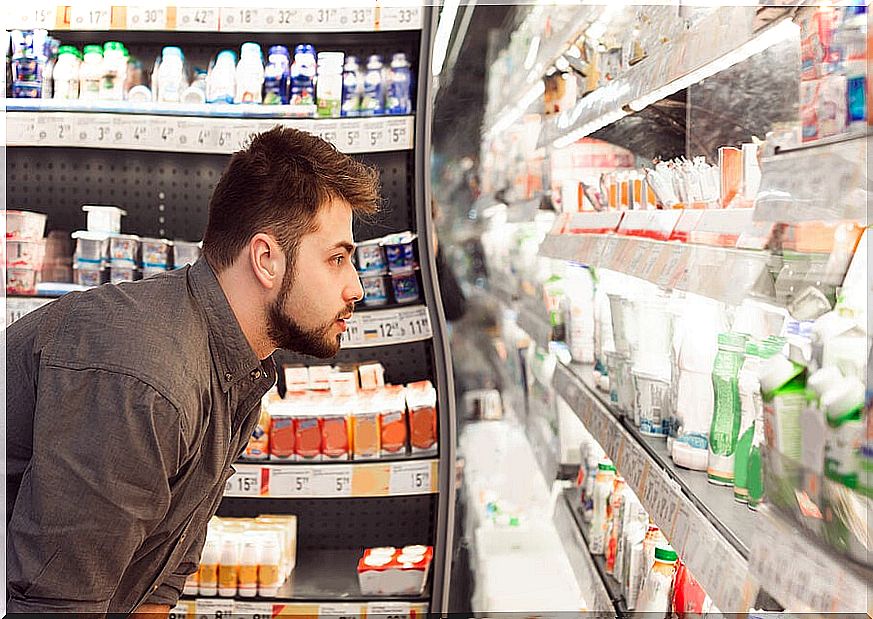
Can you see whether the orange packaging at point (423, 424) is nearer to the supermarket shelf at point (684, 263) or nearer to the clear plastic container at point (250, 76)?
the supermarket shelf at point (684, 263)

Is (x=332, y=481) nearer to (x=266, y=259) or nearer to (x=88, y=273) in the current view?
(x=88, y=273)

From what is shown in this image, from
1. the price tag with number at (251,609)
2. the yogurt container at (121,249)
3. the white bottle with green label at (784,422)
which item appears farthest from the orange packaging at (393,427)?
the white bottle with green label at (784,422)

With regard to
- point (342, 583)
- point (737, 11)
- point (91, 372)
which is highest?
point (737, 11)

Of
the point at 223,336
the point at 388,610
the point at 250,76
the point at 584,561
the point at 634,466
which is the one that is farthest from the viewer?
the point at 250,76

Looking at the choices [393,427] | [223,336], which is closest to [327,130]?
[393,427]

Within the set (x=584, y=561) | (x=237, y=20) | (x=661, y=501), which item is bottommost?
(x=584, y=561)

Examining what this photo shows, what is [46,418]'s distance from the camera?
1.41 meters

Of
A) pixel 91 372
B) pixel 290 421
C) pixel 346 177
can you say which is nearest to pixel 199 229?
pixel 290 421

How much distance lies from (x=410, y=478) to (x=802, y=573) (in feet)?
6.24

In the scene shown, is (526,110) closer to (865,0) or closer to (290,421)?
(290,421)

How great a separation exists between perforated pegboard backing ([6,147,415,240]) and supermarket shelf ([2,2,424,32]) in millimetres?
426

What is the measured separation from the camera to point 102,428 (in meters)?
1.40

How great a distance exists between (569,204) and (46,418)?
207 cm

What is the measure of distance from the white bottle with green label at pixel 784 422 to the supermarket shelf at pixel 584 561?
112 cm
